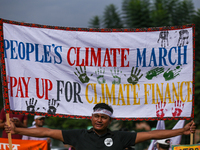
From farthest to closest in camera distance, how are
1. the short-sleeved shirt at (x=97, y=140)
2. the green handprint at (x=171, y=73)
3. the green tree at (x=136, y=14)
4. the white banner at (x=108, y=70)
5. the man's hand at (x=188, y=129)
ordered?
the green tree at (x=136, y=14) < the green handprint at (x=171, y=73) < the white banner at (x=108, y=70) < the man's hand at (x=188, y=129) < the short-sleeved shirt at (x=97, y=140)

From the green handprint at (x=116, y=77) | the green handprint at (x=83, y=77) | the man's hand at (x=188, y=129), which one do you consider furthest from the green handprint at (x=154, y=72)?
the man's hand at (x=188, y=129)

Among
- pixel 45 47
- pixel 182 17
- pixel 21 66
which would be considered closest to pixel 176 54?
pixel 45 47

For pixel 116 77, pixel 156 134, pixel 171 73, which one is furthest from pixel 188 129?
pixel 116 77

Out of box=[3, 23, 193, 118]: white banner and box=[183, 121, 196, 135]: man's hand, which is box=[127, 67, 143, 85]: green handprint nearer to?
box=[3, 23, 193, 118]: white banner

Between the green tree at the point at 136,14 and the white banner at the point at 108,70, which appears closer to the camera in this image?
the white banner at the point at 108,70

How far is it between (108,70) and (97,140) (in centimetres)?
200

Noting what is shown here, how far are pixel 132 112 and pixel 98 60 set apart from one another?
1.04 metres

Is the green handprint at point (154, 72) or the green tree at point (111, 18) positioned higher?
the green tree at point (111, 18)

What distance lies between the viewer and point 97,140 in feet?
12.7

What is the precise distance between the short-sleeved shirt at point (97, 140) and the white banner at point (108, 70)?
1465mm

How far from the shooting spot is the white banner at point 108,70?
213 inches

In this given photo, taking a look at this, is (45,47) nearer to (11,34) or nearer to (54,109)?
(11,34)

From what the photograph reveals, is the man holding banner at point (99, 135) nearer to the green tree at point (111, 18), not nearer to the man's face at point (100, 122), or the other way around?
the man's face at point (100, 122)

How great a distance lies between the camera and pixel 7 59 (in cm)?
516
